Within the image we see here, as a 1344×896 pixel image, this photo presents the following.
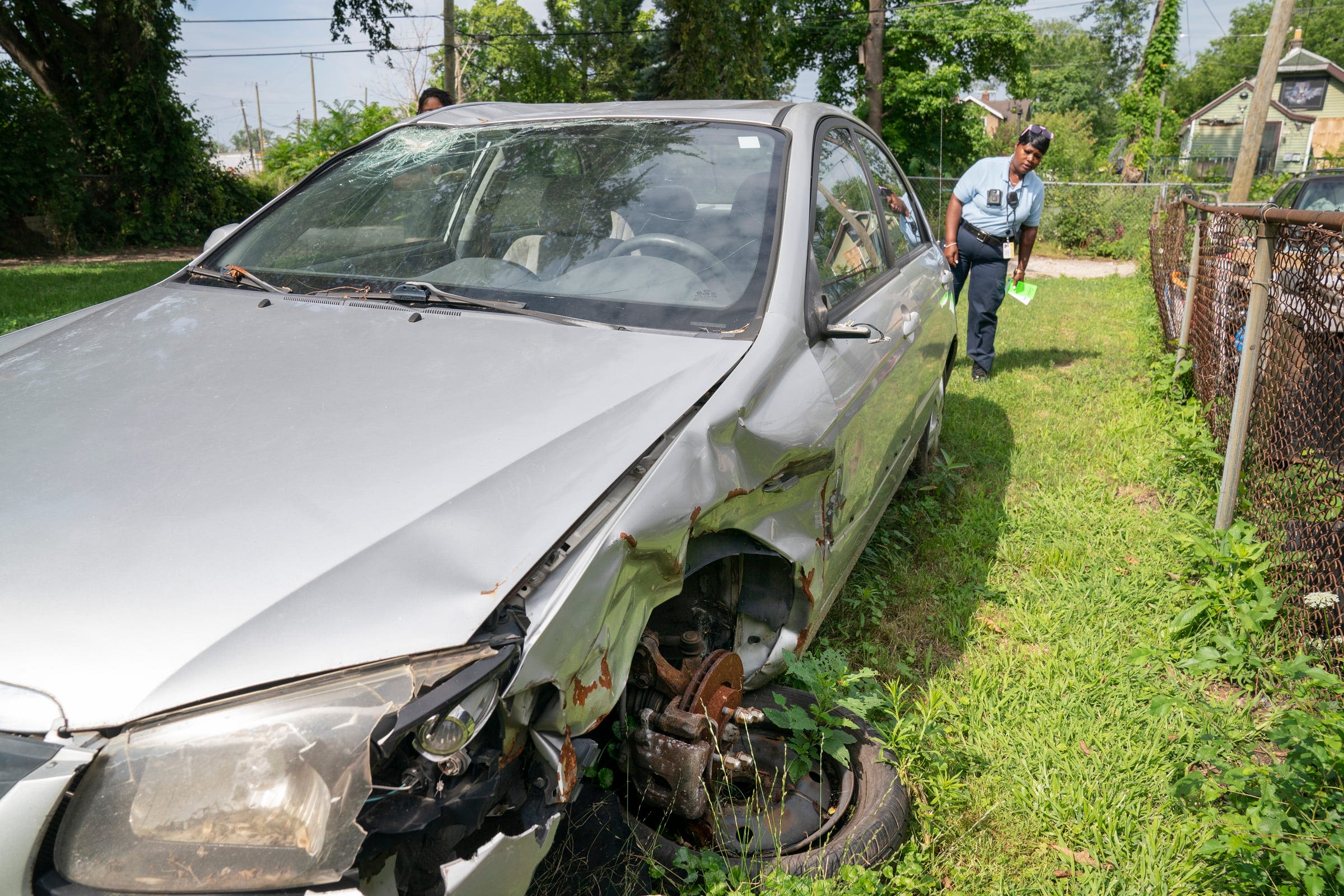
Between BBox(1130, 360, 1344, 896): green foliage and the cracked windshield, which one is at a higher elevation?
the cracked windshield

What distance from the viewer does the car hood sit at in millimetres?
1322

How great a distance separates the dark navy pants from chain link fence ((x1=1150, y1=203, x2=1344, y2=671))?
259cm

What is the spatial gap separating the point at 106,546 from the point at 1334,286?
3.44 meters

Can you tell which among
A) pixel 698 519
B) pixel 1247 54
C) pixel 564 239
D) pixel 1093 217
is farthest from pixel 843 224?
pixel 1247 54

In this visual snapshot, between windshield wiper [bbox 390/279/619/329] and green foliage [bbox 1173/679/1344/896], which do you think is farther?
windshield wiper [bbox 390/279/619/329]

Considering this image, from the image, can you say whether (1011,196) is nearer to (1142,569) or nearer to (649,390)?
(1142,569)

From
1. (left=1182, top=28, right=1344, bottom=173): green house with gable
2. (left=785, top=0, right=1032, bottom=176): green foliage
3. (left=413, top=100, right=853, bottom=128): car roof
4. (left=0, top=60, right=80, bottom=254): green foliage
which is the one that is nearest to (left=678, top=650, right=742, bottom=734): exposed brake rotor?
(left=413, top=100, right=853, bottom=128): car roof

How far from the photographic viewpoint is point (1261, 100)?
15.0m

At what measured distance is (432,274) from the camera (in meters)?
2.62

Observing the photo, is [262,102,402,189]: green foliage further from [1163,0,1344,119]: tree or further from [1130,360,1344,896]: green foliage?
[1163,0,1344,119]: tree

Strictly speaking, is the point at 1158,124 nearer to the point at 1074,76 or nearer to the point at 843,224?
the point at 843,224

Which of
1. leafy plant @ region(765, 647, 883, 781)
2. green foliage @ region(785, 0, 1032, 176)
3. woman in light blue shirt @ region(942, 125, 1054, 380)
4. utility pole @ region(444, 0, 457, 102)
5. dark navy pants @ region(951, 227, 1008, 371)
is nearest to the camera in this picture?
leafy plant @ region(765, 647, 883, 781)

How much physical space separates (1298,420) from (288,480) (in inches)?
131

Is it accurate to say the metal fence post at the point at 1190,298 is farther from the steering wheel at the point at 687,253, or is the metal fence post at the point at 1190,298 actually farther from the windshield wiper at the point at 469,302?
the windshield wiper at the point at 469,302
